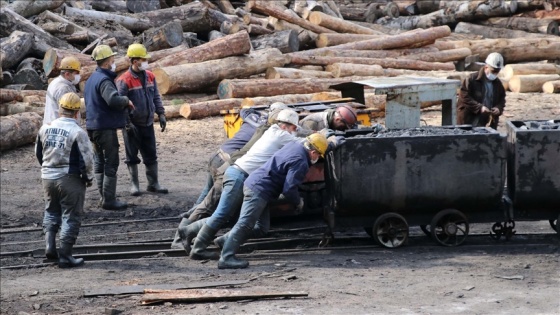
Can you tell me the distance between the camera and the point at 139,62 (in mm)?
14312

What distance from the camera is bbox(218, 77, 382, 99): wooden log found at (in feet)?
68.7

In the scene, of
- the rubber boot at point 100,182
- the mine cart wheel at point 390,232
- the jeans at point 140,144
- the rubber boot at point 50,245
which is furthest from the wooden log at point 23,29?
the mine cart wheel at point 390,232

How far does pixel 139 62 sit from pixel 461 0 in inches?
742

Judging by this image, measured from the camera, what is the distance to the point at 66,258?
1152cm

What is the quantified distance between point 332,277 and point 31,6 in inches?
623

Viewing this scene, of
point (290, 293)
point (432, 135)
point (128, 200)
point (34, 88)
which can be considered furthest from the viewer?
point (34, 88)

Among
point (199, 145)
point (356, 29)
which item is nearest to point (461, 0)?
point (356, 29)

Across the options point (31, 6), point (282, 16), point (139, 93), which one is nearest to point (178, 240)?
point (139, 93)

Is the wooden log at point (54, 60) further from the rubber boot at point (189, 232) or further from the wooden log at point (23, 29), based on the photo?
the rubber boot at point (189, 232)

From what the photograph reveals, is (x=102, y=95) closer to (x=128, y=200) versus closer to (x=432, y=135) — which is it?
(x=128, y=200)

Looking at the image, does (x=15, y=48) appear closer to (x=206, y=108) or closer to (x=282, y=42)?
(x=206, y=108)

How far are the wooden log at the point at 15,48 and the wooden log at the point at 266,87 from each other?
4.28 metres

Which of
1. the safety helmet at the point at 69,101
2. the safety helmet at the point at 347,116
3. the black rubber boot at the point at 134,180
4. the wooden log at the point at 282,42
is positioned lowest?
the black rubber boot at the point at 134,180

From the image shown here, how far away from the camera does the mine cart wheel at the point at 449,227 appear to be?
38.5 ft
